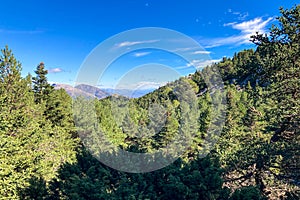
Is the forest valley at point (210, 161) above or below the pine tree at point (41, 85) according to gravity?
below

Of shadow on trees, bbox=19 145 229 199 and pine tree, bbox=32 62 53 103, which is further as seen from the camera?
pine tree, bbox=32 62 53 103

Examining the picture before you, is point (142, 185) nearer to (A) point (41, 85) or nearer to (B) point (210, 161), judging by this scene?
(B) point (210, 161)

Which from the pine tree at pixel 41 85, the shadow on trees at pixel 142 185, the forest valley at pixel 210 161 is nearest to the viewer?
the forest valley at pixel 210 161

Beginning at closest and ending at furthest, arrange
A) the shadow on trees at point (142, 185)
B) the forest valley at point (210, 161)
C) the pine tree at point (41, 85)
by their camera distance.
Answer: the forest valley at point (210, 161) < the shadow on trees at point (142, 185) < the pine tree at point (41, 85)

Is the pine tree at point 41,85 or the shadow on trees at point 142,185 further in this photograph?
the pine tree at point 41,85

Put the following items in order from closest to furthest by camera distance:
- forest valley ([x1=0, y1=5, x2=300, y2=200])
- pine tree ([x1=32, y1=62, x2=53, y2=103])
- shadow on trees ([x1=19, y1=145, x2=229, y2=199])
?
1. forest valley ([x1=0, y1=5, x2=300, y2=200])
2. shadow on trees ([x1=19, y1=145, x2=229, y2=199])
3. pine tree ([x1=32, y1=62, x2=53, y2=103])

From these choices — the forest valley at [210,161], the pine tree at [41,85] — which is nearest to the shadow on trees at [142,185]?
the forest valley at [210,161]

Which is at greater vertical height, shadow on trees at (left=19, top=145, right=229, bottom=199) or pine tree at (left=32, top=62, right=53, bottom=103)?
pine tree at (left=32, top=62, right=53, bottom=103)

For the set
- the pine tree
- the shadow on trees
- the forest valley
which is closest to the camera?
the forest valley

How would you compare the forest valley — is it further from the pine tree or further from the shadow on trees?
the pine tree

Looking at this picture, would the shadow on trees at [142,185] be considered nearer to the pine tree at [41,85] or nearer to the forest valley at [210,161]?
the forest valley at [210,161]

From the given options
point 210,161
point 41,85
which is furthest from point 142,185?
point 41,85

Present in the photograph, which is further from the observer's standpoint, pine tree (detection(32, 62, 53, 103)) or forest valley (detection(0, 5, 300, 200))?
pine tree (detection(32, 62, 53, 103))

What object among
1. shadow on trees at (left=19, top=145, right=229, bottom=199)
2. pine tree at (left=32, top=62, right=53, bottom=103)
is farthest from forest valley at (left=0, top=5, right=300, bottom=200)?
pine tree at (left=32, top=62, right=53, bottom=103)
